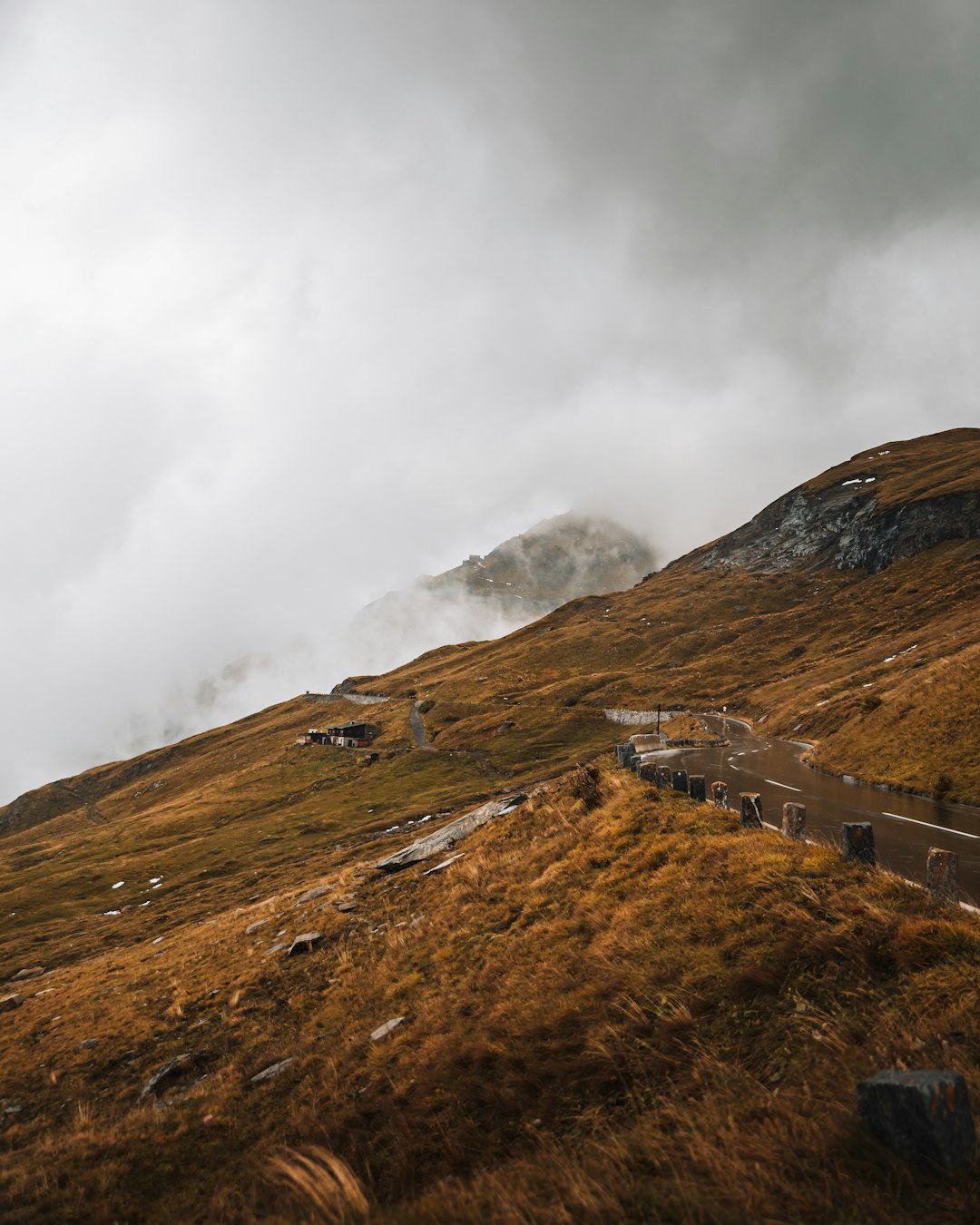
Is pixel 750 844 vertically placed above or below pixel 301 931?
above

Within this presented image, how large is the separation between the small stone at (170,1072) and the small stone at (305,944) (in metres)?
5.24

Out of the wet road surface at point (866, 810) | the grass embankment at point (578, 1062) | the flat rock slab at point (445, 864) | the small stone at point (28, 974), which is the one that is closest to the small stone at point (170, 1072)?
the grass embankment at point (578, 1062)

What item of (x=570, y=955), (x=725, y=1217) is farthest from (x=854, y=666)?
(x=725, y=1217)

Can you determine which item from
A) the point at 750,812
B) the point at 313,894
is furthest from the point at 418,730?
the point at 750,812

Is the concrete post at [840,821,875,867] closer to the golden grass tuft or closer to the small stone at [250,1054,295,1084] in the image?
the golden grass tuft

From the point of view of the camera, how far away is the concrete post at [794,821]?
41.5 ft

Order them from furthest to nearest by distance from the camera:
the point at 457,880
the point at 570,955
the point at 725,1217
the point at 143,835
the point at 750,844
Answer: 1. the point at 143,835
2. the point at 457,880
3. the point at 750,844
4. the point at 570,955
5. the point at 725,1217

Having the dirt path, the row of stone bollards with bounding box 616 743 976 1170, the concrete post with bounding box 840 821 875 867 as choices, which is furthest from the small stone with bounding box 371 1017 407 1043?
the dirt path

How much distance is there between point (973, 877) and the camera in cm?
1277

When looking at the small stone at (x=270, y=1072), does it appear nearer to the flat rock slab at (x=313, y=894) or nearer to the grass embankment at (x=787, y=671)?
the flat rock slab at (x=313, y=894)

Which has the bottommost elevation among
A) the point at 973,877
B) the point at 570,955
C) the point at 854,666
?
the point at 854,666

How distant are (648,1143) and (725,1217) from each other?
4.83ft

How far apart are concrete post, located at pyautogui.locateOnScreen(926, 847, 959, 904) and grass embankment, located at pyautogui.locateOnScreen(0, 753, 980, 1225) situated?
348mm

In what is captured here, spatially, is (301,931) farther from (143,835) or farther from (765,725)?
(143,835)
